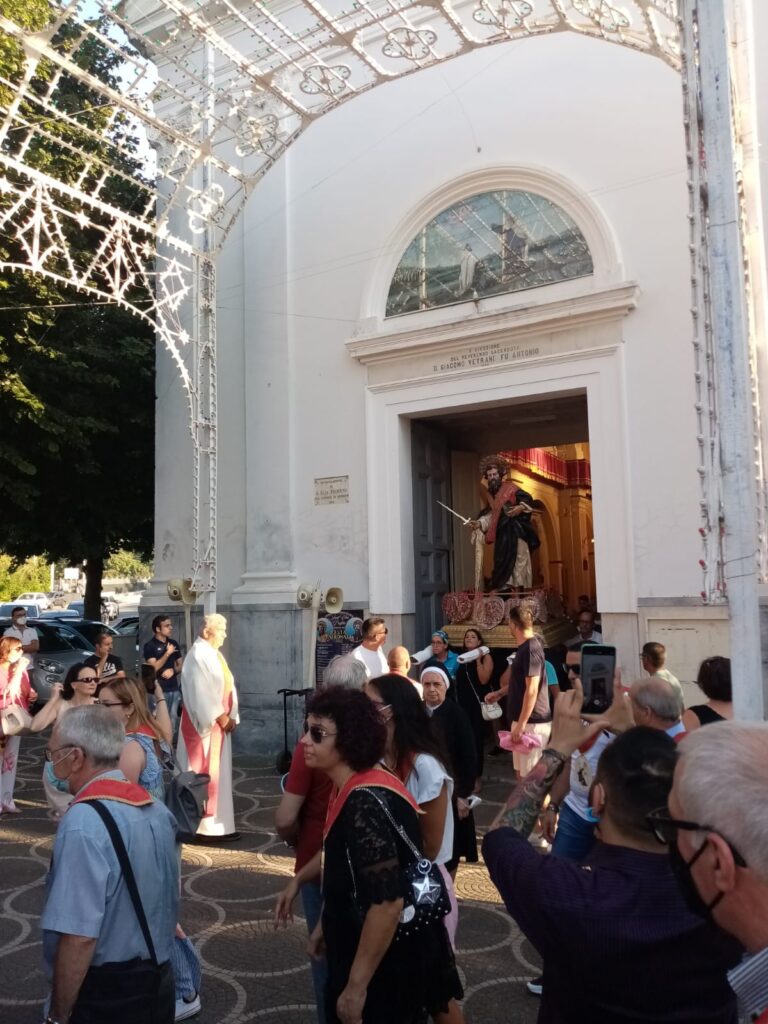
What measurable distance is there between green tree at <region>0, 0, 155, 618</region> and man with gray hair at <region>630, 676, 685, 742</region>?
10.3m

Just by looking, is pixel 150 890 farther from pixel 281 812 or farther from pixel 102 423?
pixel 102 423

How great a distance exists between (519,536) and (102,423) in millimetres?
7066

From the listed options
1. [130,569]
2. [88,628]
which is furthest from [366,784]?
[130,569]

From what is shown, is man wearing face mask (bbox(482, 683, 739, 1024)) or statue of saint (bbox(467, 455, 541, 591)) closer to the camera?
man wearing face mask (bbox(482, 683, 739, 1024))

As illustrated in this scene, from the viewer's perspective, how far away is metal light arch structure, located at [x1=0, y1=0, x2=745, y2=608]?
7797mm

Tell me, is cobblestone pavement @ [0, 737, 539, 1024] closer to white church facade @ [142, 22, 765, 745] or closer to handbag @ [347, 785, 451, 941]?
handbag @ [347, 785, 451, 941]

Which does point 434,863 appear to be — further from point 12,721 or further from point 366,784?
point 12,721

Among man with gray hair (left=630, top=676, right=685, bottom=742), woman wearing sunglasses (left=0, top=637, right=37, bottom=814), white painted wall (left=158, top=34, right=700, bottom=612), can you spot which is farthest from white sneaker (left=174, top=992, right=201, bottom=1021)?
white painted wall (left=158, top=34, right=700, bottom=612)

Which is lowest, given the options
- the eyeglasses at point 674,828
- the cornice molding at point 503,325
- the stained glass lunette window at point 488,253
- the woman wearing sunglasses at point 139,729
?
the woman wearing sunglasses at point 139,729

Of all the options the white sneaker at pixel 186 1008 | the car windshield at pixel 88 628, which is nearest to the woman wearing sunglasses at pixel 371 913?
the white sneaker at pixel 186 1008

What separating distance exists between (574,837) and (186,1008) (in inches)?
87.5

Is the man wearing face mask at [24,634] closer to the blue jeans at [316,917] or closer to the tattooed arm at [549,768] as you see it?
the blue jeans at [316,917]

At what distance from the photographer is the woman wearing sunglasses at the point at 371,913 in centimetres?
230

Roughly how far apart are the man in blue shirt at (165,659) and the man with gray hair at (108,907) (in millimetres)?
6538
